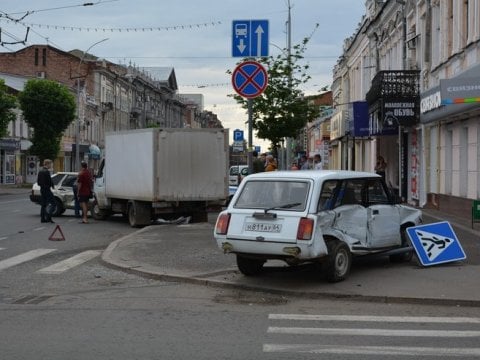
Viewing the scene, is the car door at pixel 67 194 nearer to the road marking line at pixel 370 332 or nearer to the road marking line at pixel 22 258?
the road marking line at pixel 22 258

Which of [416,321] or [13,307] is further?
[13,307]

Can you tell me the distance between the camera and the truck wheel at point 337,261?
9.38 metres

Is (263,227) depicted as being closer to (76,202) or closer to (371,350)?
(371,350)

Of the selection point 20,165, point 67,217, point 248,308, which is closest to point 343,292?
point 248,308

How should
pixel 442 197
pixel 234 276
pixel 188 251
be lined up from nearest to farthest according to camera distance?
pixel 234 276, pixel 188 251, pixel 442 197

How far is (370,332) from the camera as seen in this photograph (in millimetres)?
6941

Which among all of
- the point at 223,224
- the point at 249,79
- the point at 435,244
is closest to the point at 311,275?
the point at 223,224

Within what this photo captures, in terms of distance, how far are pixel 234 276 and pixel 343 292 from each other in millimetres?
1959

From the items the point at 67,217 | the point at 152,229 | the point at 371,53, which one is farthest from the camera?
the point at 371,53

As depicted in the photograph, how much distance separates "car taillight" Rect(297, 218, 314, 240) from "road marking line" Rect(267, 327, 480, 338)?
201cm

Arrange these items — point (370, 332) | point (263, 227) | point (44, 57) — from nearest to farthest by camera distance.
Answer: point (370, 332) < point (263, 227) < point (44, 57)

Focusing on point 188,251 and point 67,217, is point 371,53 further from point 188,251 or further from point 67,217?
point 188,251

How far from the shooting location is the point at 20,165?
5969 centimetres

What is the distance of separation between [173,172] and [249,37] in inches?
268
